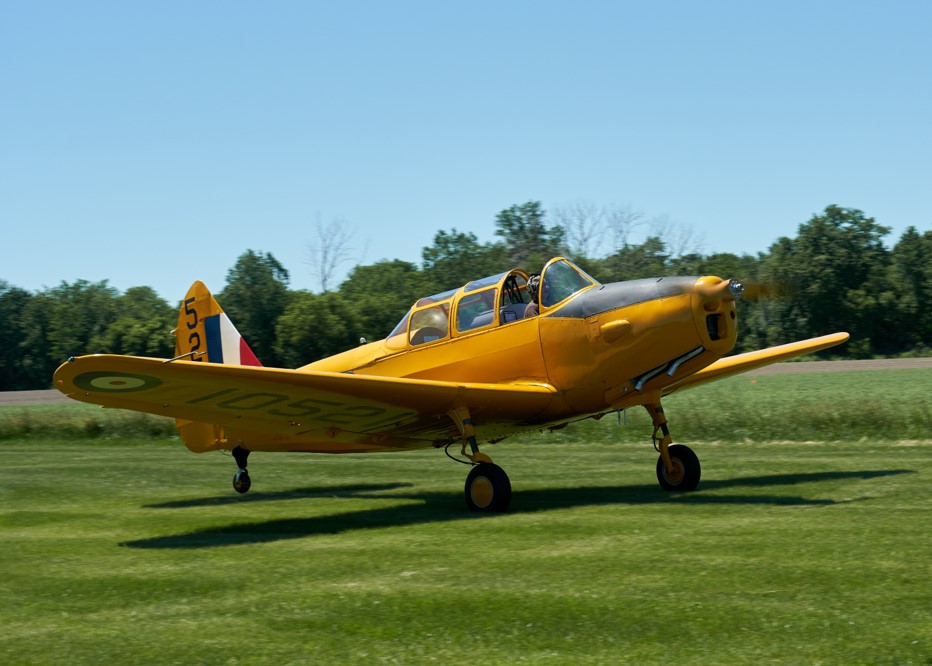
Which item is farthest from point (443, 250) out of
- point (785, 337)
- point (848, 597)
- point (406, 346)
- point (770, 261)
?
point (848, 597)

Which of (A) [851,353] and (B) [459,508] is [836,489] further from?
(A) [851,353]

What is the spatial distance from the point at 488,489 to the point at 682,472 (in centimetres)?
272

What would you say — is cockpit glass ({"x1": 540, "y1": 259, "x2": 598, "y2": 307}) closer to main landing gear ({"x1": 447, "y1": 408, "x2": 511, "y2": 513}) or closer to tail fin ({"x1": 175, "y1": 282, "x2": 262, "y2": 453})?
main landing gear ({"x1": 447, "y1": 408, "x2": 511, "y2": 513})

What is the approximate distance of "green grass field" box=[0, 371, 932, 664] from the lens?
5.66 metres

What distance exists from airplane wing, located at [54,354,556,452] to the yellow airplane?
0.08 ft

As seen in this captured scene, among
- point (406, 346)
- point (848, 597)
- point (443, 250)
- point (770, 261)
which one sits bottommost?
point (848, 597)

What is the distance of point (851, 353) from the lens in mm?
69125

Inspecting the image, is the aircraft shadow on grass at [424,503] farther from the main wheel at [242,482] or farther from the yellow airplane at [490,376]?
the yellow airplane at [490,376]

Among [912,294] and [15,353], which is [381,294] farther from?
[912,294]

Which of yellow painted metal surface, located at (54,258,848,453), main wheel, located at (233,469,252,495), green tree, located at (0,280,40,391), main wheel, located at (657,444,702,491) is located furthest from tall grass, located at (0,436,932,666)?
green tree, located at (0,280,40,391)

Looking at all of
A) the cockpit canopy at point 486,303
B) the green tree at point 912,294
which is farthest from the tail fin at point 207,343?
the green tree at point 912,294

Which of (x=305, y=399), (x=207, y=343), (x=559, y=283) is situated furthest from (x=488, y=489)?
(x=207, y=343)

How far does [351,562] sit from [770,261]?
8325 cm

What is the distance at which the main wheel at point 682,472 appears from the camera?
12.5m
